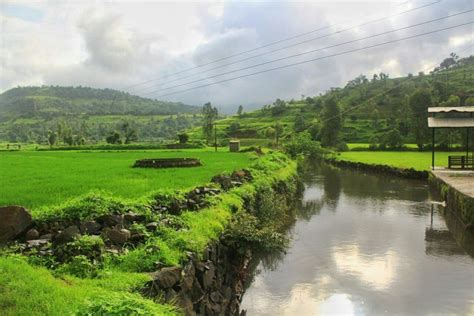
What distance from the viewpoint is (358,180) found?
44.5 meters

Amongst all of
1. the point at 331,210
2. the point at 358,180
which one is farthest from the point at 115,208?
the point at 358,180

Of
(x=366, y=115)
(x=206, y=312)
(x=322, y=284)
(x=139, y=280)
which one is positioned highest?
(x=366, y=115)

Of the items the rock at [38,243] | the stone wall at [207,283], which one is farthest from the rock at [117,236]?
the stone wall at [207,283]

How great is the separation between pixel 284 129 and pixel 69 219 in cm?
8779

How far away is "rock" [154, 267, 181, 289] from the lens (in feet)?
26.9

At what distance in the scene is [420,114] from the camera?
73.4 metres

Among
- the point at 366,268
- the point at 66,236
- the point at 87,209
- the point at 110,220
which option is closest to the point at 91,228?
the point at 110,220

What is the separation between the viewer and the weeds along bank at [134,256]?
22.1 ft

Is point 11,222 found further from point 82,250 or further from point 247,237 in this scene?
point 247,237

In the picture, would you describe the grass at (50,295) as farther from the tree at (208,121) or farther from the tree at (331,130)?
the tree at (208,121)

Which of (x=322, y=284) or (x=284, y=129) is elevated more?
(x=284, y=129)

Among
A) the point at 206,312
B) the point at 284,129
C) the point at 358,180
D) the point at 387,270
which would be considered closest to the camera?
the point at 206,312

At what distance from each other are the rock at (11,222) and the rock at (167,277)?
11.2 ft

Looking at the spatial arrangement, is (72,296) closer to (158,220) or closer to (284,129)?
(158,220)
